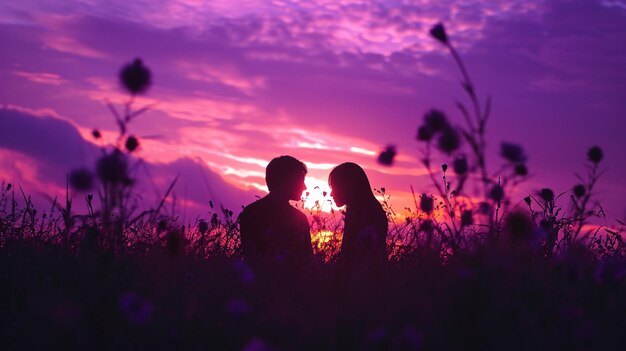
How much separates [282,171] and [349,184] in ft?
2.55

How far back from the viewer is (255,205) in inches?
263

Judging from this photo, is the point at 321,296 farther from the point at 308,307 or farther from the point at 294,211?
the point at 294,211

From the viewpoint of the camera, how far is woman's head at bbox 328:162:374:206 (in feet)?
23.3

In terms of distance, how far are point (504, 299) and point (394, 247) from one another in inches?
98.7

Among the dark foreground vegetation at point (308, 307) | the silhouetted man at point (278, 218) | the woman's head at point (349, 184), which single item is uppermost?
the woman's head at point (349, 184)

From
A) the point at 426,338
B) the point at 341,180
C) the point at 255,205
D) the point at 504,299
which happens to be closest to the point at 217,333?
the point at 426,338

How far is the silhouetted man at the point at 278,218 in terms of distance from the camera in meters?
5.48

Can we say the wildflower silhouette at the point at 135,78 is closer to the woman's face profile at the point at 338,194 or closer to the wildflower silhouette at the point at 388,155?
the wildflower silhouette at the point at 388,155

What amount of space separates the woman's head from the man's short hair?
405 mm

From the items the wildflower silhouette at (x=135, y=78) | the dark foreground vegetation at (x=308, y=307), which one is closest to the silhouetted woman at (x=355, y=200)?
the dark foreground vegetation at (x=308, y=307)

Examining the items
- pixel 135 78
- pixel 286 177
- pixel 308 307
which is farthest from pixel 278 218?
pixel 135 78

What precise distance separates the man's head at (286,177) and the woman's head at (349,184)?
1.31 ft

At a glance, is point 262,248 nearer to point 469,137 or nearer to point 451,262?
point 451,262

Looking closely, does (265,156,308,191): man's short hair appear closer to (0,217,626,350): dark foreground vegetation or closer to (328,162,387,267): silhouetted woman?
(328,162,387,267): silhouetted woman
